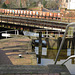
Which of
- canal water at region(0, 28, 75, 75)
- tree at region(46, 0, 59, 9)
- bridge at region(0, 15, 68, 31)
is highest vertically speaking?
tree at region(46, 0, 59, 9)

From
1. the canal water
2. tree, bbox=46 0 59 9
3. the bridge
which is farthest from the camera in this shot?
tree, bbox=46 0 59 9

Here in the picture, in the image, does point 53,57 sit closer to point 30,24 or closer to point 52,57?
point 52,57

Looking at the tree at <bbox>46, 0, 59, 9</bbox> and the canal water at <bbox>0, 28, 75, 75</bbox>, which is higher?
the tree at <bbox>46, 0, 59, 9</bbox>

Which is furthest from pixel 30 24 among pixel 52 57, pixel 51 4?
pixel 51 4

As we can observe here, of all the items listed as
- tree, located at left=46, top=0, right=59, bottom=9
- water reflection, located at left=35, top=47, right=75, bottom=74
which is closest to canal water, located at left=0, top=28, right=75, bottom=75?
water reflection, located at left=35, top=47, right=75, bottom=74

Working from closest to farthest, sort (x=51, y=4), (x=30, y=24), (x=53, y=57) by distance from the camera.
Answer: (x=53, y=57)
(x=30, y=24)
(x=51, y=4)

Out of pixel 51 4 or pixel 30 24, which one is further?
pixel 51 4

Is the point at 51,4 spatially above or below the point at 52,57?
above

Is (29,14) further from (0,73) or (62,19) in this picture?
(0,73)

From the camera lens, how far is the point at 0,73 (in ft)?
11.9

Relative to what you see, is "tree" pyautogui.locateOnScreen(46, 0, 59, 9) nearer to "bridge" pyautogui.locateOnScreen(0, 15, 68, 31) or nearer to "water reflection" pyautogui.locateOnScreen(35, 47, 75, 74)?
"bridge" pyautogui.locateOnScreen(0, 15, 68, 31)

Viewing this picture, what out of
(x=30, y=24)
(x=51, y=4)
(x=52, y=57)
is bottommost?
(x=52, y=57)

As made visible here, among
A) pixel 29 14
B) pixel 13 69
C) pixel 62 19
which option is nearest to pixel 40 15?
pixel 29 14

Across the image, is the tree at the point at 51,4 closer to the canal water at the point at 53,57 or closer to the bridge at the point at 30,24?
the bridge at the point at 30,24
